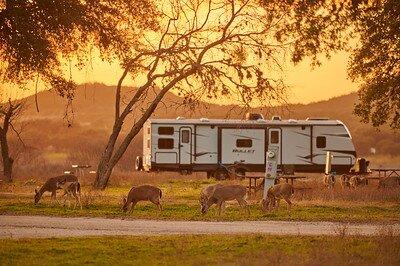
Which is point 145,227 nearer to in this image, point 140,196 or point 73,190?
point 140,196

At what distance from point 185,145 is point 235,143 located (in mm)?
2565

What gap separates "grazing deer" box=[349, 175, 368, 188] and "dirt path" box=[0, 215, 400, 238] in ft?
58.7

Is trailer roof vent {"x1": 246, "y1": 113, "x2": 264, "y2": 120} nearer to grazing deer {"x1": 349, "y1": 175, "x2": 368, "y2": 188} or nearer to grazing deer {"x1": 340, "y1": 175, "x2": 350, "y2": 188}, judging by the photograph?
grazing deer {"x1": 340, "y1": 175, "x2": 350, "y2": 188}

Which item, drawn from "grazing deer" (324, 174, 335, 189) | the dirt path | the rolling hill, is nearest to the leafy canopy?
the dirt path

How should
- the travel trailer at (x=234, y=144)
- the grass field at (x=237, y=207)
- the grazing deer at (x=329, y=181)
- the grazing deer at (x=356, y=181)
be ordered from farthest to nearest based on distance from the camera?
the travel trailer at (x=234, y=144)
the grazing deer at (x=356, y=181)
the grazing deer at (x=329, y=181)
the grass field at (x=237, y=207)

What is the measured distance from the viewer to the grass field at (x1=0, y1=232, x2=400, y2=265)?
20.3m

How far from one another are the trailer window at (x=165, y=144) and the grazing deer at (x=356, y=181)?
10.0 m

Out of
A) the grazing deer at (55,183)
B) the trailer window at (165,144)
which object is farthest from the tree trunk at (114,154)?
the grazing deer at (55,183)

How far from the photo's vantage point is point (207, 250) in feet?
73.2

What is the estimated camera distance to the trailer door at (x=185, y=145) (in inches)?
2157

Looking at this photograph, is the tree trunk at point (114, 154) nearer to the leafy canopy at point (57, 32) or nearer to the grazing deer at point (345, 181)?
the grazing deer at point (345, 181)

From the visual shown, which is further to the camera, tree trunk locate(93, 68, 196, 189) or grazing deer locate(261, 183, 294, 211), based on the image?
tree trunk locate(93, 68, 196, 189)

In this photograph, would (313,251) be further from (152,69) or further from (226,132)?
(226,132)

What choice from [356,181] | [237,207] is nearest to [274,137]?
[356,181]
